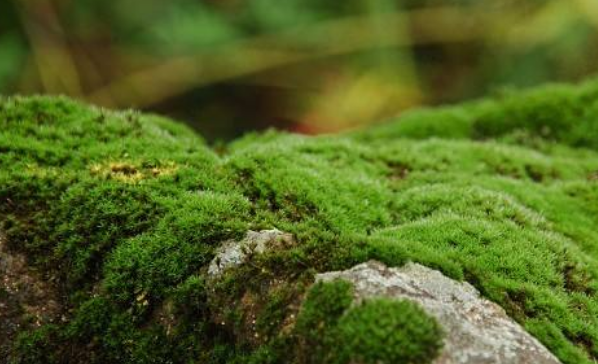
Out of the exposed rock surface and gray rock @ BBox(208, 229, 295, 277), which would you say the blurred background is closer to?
the exposed rock surface

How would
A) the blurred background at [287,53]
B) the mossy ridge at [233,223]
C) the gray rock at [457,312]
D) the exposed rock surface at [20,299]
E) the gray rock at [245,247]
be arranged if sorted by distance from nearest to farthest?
the gray rock at [457,312], the mossy ridge at [233,223], the gray rock at [245,247], the exposed rock surface at [20,299], the blurred background at [287,53]

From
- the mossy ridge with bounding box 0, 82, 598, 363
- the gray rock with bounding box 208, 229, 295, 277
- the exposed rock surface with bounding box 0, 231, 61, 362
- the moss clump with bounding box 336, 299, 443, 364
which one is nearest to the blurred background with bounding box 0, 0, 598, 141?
the mossy ridge with bounding box 0, 82, 598, 363

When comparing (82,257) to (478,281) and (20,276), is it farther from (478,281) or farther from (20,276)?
(478,281)

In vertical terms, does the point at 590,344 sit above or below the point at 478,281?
below

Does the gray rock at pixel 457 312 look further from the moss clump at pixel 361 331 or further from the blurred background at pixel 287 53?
the blurred background at pixel 287 53

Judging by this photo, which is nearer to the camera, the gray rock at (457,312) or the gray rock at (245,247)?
the gray rock at (457,312)

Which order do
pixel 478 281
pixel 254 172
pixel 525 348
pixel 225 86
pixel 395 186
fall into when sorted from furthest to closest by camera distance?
pixel 225 86 → pixel 395 186 → pixel 254 172 → pixel 478 281 → pixel 525 348

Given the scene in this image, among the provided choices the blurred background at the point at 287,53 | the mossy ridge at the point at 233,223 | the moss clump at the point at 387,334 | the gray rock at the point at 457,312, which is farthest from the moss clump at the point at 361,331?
the blurred background at the point at 287,53

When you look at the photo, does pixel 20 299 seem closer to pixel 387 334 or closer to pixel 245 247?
pixel 245 247

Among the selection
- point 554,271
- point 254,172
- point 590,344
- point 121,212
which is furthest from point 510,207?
point 121,212
